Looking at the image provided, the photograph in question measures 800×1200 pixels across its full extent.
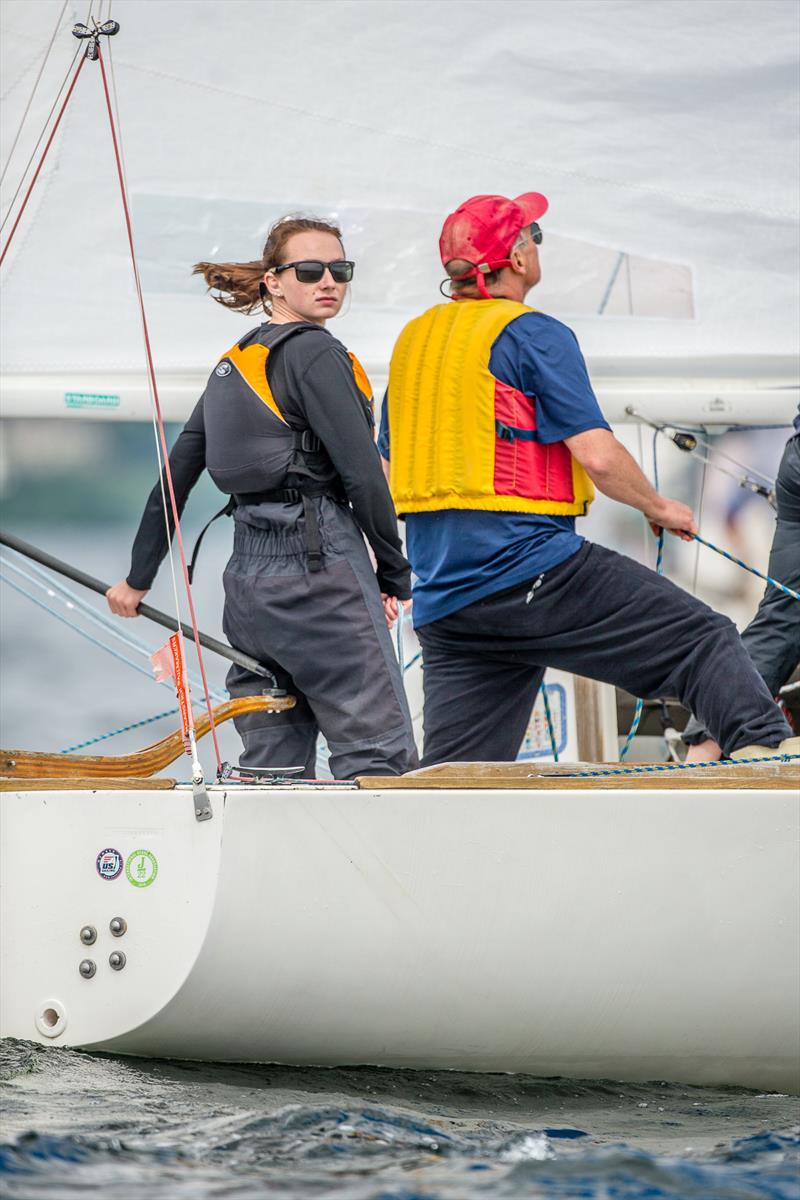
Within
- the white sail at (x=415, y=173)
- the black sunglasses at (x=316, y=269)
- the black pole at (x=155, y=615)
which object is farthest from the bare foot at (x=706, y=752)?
the white sail at (x=415, y=173)

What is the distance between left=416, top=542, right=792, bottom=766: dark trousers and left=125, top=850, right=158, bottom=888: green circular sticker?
881 mm

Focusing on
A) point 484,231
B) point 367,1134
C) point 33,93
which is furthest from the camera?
point 33,93

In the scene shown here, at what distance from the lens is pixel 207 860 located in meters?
1.78

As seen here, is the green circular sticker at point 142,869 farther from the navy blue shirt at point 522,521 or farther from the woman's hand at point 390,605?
the navy blue shirt at point 522,521

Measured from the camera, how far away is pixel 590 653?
2.47 meters

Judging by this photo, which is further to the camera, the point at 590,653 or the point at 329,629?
the point at 590,653

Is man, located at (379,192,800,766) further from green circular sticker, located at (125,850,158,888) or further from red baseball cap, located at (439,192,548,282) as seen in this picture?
green circular sticker, located at (125,850,158,888)

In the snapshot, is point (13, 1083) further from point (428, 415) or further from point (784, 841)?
point (428, 415)

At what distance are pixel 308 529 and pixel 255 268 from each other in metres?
0.47

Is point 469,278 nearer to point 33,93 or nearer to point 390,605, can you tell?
point 390,605

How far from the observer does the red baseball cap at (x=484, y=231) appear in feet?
8.86

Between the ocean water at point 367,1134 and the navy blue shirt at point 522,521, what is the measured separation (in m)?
0.84

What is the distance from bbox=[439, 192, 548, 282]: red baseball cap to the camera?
2701 millimetres

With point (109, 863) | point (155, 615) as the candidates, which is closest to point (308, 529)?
point (155, 615)
